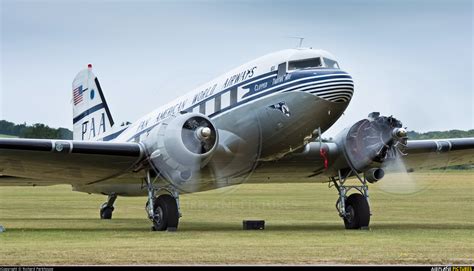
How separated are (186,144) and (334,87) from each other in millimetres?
3958

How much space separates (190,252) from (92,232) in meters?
6.77

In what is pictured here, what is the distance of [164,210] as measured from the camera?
22578 millimetres

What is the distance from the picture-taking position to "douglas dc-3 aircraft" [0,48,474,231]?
21.5 meters

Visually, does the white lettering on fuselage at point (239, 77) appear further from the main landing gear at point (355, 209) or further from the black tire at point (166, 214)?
the main landing gear at point (355, 209)

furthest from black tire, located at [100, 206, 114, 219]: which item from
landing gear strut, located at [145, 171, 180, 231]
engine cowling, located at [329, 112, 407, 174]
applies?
engine cowling, located at [329, 112, 407, 174]

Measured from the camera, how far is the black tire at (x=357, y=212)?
79.6 ft

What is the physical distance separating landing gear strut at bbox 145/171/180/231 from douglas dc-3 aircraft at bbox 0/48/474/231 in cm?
3

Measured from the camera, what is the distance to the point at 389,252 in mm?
16688

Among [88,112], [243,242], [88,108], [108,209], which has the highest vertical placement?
[88,108]

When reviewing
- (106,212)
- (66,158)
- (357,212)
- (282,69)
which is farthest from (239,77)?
(106,212)

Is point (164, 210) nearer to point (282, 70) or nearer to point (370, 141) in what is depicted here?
point (282, 70)

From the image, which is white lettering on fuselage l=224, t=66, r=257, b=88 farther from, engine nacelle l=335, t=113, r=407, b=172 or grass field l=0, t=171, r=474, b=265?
engine nacelle l=335, t=113, r=407, b=172

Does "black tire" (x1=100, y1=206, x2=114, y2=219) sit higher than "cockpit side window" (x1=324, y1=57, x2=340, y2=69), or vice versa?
"cockpit side window" (x1=324, y1=57, x2=340, y2=69)

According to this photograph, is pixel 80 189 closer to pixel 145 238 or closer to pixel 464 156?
pixel 145 238
